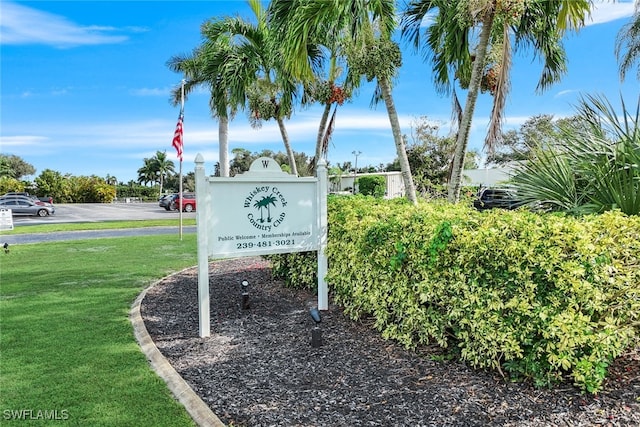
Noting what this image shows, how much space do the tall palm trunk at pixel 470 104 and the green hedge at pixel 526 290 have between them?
2.96 meters

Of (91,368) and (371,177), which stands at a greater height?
(371,177)

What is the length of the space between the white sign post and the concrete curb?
0.60m

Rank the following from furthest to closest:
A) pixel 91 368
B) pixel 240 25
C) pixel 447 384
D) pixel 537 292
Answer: pixel 240 25 → pixel 91 368 → pixel 447 384 → pixel 537 292

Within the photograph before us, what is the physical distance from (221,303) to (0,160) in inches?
2291

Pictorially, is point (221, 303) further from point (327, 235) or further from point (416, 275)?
point (416, 275)

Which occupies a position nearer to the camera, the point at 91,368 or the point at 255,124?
the point at 91,368

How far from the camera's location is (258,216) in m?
4.89

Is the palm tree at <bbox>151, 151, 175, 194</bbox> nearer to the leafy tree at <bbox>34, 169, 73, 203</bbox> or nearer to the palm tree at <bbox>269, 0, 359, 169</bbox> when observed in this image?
the leafy tree at <bbox>34, 169, 73, 203</bbox>

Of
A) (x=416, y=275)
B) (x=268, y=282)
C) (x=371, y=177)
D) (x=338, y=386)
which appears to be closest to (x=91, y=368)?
(x=338, y=386)

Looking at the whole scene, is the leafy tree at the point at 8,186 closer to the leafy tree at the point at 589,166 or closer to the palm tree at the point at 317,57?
the palm tree at the point at 317,57

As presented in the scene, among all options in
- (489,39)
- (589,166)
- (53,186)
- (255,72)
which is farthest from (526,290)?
(53,186)

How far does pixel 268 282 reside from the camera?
6.70 m

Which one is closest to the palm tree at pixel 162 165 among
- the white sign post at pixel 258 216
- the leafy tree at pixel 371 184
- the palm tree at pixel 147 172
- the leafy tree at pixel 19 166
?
the palm tree at pixel 147 172

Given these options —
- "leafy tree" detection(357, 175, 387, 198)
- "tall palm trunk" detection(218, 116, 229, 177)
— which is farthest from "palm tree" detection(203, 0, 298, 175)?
"leafy tree" detection(357, 175, 387, 198)
